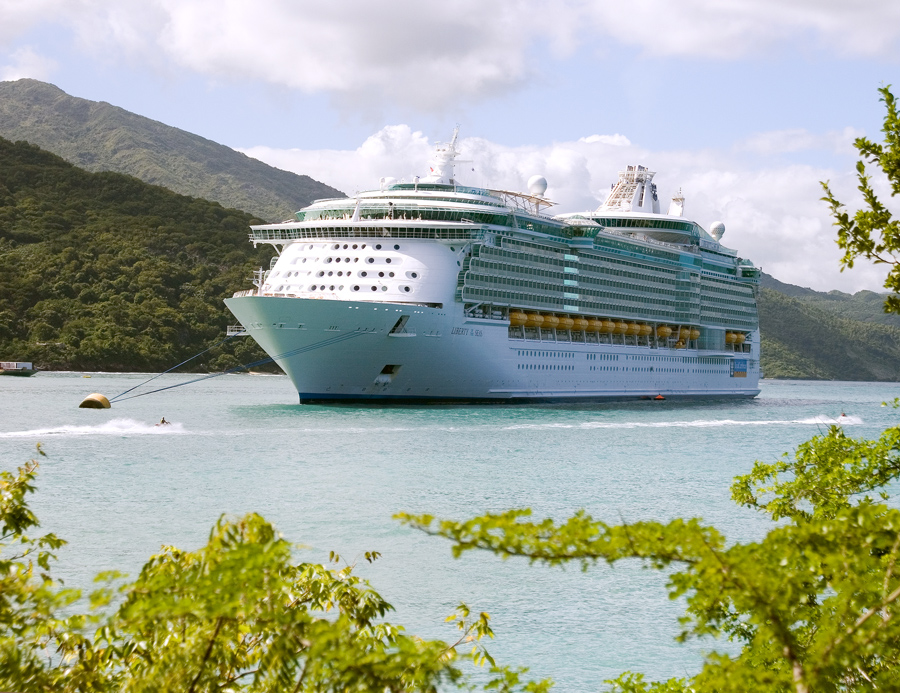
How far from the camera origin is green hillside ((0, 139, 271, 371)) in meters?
95.6

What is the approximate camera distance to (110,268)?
104938 millimetres

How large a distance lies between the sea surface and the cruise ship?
7.31 feet

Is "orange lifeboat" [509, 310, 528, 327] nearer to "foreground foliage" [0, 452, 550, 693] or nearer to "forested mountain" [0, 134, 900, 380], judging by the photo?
"forested mountain" [0, 134, 900, 380]

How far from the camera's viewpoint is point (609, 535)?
16.5 feet

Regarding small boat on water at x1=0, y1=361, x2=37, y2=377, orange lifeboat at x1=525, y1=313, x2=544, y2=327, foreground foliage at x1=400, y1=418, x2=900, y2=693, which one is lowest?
foreground foliage at x1=400, y1=418, x2=900, y2=693

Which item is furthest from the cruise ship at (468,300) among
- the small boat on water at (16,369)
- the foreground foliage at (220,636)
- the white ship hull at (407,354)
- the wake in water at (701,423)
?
the foreground foliage at (220,636)

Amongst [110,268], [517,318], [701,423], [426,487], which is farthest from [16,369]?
[426,487]

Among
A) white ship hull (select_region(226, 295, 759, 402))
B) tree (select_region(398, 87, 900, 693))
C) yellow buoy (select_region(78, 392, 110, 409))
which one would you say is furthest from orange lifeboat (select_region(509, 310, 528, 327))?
tree (select_region(398, 87, 900, 693))

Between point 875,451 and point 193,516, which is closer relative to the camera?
point 875,451

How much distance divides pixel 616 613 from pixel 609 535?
38.1 ft

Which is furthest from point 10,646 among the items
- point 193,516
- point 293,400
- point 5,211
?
point 5,211

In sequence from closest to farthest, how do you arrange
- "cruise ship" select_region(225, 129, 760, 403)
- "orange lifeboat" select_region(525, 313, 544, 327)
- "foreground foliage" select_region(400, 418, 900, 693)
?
"foreground foliage" select_region(400, 418, 900, 693)
"cruise ship" select_region(225, 129, 760, 403)
"orange lifeboat" select_region(525, 313, 544, 327)

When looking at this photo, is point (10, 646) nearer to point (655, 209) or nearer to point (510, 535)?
point (510, 535)

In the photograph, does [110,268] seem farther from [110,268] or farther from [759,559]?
[759,559]
